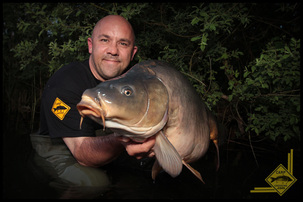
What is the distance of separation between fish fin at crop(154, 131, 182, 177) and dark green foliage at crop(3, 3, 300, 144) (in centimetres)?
101

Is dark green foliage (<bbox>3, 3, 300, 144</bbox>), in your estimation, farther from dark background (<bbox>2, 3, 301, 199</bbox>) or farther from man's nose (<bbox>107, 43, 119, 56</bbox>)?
man's nose (<bbox>107, 43, 119, 56</bbox>)

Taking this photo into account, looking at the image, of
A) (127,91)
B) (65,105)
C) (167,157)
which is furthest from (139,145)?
(65,105)

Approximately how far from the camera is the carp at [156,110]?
3.07 ft

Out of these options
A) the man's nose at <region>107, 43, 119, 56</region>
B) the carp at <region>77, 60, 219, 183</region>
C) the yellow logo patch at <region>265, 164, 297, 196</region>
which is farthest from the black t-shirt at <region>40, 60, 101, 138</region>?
the yellow logo patch at <region>265, 164, 297, 196</region>

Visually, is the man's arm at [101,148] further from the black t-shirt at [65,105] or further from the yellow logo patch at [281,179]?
the yellow logo patch at [281,179]

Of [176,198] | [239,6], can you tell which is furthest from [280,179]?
[239,6]

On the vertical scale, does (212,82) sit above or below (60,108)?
above

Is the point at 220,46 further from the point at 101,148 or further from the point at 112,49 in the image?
the point at 101,148

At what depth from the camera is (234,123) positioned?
130 inches

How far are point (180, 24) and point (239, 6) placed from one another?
1.85 ft

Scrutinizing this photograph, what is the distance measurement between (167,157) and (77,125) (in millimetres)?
777

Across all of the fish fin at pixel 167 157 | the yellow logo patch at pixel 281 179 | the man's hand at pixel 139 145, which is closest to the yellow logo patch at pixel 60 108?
the man's hand at pixel 139 145

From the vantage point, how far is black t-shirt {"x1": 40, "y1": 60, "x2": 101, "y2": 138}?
5.48 feet

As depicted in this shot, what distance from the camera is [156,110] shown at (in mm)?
1084
